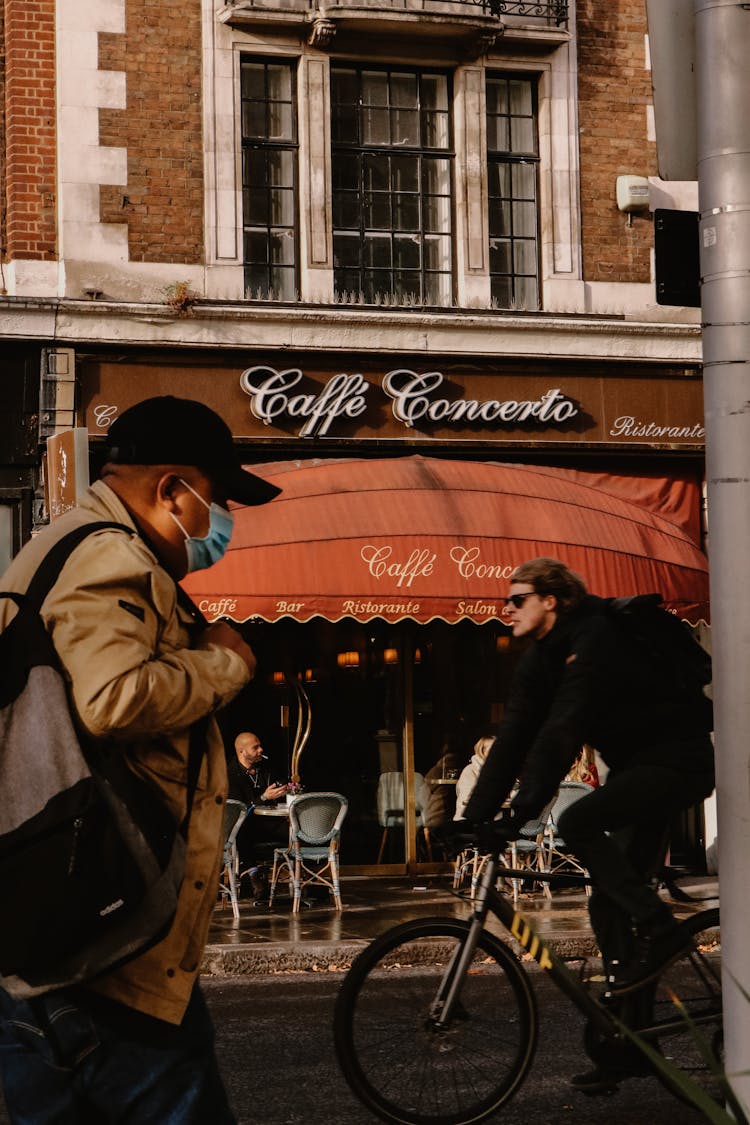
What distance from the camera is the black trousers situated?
18.5 ft

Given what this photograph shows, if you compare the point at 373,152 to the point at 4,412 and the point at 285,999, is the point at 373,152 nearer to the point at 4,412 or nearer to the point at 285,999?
the point at 4,412

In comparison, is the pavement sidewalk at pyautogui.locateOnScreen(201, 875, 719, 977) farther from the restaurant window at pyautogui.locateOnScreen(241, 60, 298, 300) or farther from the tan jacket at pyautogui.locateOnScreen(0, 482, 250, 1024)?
the restaurant window at pyautogui.locateOnScreen(241, 60, 298, 300)

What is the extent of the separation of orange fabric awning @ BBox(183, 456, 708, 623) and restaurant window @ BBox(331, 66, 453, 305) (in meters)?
2.02

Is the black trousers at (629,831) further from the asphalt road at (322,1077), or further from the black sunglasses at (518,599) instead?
the black sunglasses at (518,599)

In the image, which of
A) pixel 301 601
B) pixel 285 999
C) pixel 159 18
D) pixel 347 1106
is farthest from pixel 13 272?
pixel 347 1106

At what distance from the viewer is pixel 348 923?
39.7 ft

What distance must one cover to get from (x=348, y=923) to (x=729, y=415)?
8.41 metres

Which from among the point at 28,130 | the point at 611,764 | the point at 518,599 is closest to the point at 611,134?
the point at 28,130

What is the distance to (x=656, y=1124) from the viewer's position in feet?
18.0

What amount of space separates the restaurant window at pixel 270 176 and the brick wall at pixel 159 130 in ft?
1.70

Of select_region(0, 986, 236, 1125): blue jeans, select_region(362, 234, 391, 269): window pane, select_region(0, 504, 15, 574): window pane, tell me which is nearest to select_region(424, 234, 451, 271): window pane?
select_region(362, 234, 391, 269): window pane

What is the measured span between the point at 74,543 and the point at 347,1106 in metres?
3.34

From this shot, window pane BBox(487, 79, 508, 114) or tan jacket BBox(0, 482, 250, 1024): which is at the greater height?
window pane BBox(487, 79, 508, 114)

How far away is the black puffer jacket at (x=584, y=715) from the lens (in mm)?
5723
